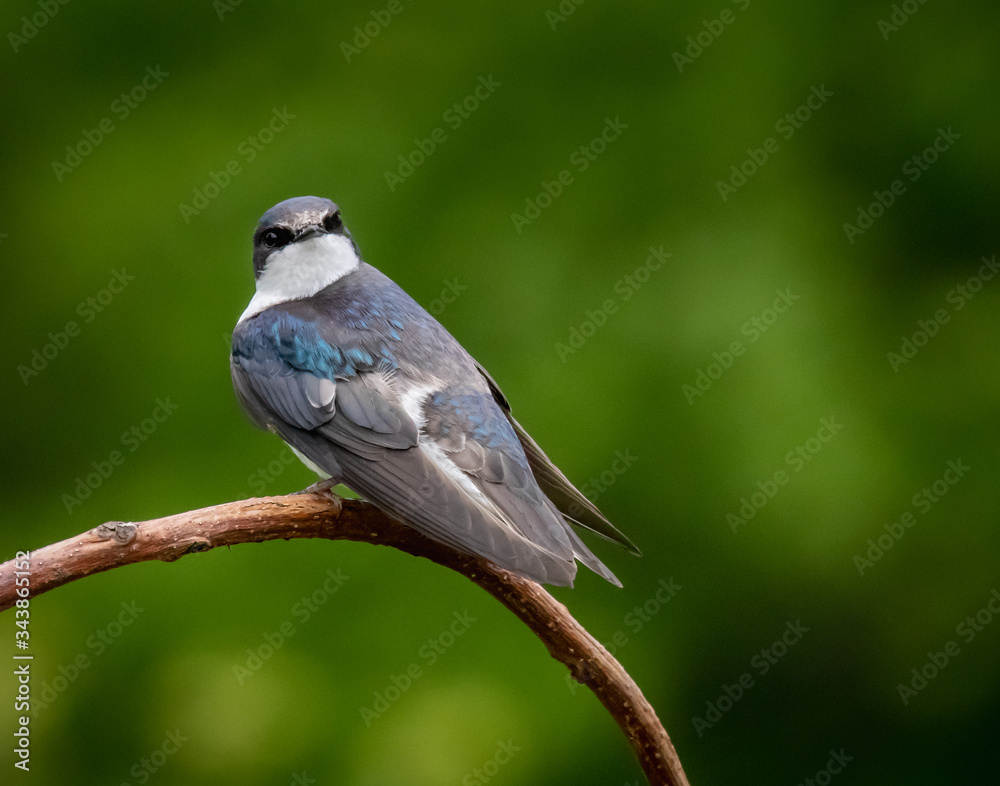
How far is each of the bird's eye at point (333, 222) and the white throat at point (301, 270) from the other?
0.02 metres

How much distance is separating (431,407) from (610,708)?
30.7 inches

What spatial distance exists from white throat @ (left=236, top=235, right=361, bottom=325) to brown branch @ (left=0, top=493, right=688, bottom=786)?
A: 771mm

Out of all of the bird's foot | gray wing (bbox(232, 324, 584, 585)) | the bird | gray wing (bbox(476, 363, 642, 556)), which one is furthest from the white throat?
the bird's foot

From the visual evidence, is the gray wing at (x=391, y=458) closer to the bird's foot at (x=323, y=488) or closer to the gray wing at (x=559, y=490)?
the bird's foot at (x=323, y=488)

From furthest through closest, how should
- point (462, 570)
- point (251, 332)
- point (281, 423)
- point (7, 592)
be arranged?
point (251, 332) → point (281, 423) → point (462, 570) → point (7, 592)

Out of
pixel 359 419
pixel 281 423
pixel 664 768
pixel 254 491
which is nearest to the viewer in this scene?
pixel 664 768

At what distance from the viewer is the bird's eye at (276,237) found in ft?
8.98

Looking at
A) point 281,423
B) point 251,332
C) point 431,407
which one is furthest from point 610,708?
point 251,332

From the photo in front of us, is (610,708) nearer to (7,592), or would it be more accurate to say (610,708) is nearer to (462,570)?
(462,570)

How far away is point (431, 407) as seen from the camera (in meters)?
2.45

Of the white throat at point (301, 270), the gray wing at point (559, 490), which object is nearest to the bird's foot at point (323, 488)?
the gray wing at point (559, 490)

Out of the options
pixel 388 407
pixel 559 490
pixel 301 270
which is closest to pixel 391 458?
pixel 388 407

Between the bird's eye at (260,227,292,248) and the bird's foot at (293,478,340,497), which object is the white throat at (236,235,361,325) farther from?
the bird's foot at (293,478,340,497)

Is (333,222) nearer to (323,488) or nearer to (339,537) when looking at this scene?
(323,488)
